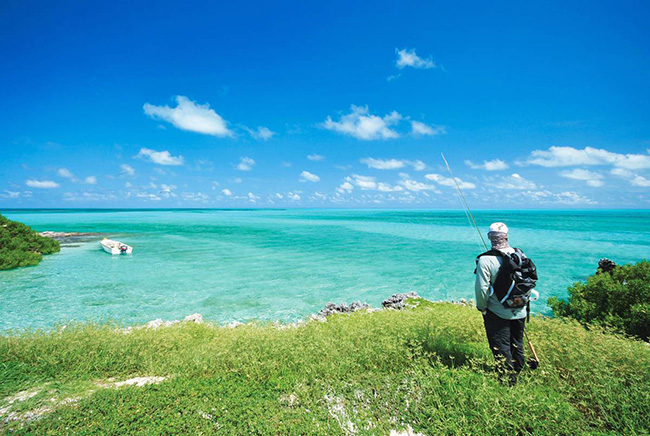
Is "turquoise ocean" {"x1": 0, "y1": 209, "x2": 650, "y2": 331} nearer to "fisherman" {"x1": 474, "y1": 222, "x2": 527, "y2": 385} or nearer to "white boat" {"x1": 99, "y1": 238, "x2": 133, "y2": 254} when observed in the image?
"white boat" {"x1": 99, "y1": 238, "x2": 133, "y2": 254}

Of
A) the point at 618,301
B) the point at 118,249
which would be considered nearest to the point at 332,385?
the point at 618,301

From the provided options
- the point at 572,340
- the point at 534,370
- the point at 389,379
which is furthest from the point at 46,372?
the point at 572,340

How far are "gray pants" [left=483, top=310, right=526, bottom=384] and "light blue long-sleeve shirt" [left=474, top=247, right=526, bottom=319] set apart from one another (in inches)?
5.6

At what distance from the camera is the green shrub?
7.82m

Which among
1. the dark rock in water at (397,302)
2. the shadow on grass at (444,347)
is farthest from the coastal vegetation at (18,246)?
the shadow on grass at (444,347)

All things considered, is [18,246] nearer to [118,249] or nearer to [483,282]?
[118,249]

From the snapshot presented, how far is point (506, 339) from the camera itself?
191 inches

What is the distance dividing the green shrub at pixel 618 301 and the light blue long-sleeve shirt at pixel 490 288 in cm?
496

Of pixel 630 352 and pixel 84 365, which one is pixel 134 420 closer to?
pixel 84 365

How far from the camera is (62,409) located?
4316mm

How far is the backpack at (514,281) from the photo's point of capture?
4543 mm

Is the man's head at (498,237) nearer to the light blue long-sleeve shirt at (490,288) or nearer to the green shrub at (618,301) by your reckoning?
the light blue long-sleeve shirt at (490,288)

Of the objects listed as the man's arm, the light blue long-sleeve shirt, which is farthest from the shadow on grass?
the man's arm

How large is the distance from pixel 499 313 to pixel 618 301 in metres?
6.82
